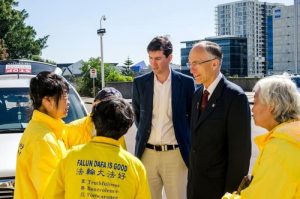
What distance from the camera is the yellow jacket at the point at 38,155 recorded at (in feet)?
9.41

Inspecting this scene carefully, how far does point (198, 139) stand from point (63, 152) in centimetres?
135

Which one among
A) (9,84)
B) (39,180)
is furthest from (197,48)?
(9,84)

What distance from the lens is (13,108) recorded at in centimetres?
596

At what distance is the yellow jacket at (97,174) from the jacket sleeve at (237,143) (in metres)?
1.29

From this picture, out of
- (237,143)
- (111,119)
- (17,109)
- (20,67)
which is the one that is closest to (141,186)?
(111,119)

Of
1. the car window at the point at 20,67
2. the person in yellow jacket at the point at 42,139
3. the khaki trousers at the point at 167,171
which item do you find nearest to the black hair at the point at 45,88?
the person in yellow jacket at the point at 42,139

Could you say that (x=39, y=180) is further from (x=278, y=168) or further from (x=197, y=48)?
(x=197, y=48)

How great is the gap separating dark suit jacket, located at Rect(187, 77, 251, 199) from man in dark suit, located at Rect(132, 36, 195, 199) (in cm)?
55

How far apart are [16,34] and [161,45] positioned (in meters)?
45.9

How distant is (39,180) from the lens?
287cm

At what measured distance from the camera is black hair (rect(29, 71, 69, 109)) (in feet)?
10.2

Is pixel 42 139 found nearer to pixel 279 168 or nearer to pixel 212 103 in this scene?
pixel 279 168

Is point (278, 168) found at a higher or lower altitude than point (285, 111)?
lower

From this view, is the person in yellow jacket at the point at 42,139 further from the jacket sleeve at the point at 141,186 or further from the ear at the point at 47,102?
the jacket sleeve at the point at 141,186
